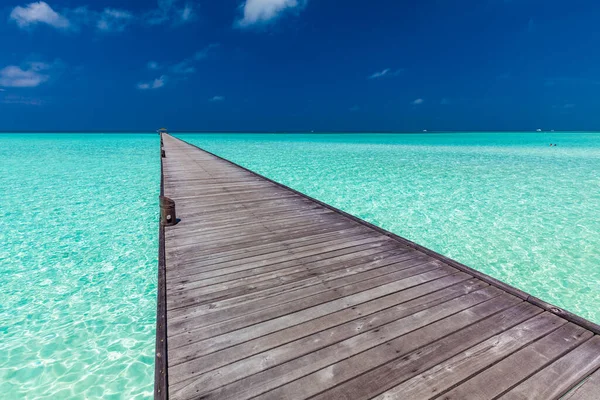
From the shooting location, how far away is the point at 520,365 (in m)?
2.25

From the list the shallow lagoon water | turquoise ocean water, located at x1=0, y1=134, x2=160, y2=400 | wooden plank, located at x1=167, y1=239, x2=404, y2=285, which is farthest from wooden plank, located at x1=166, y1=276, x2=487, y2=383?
the shallow lagoon water

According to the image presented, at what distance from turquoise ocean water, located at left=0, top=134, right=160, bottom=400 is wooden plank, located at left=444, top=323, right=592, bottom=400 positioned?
2.89m

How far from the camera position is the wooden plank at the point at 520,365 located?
6.66 ft

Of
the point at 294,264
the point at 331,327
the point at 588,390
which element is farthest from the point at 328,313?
the point at 588,390

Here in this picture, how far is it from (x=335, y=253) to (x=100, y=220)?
7.33m

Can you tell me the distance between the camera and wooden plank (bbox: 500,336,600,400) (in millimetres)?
2023

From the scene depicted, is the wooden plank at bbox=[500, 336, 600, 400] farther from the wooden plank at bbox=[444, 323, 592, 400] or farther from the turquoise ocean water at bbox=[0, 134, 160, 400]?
the turquoise ocean water at bbox=[0, 134, 160, 400]

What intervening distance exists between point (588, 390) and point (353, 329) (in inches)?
63.6

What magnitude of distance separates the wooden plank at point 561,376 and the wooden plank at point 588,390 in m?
0.03

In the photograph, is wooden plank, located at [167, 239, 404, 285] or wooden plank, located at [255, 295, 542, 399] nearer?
wooden plank, located at [255, 295, 542, 399]

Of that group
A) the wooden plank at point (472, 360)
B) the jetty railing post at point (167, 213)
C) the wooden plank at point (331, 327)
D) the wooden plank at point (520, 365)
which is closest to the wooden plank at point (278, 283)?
the wooden plank at point (331, 327)

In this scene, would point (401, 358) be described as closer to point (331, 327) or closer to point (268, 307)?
point (331, 327)

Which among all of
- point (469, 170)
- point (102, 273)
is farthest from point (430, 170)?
point (102, 273)

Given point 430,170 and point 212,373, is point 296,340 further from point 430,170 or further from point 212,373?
point 430,170
